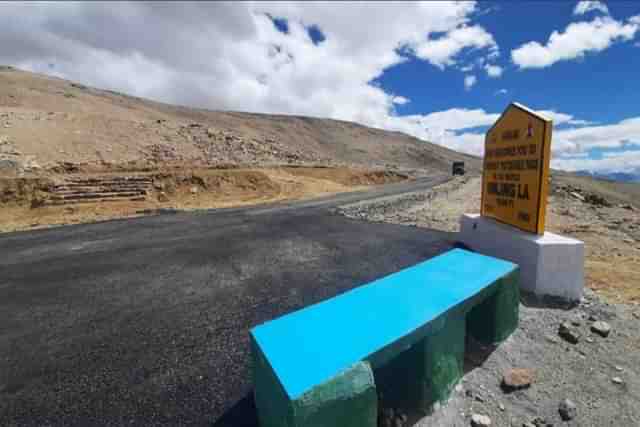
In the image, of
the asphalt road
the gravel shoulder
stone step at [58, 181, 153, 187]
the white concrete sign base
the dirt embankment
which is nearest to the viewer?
the gravel shoulder

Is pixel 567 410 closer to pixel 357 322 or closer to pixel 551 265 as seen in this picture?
pixel 357 322

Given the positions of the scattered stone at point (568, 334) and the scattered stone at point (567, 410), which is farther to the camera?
the scattered stone at point (568, 334)

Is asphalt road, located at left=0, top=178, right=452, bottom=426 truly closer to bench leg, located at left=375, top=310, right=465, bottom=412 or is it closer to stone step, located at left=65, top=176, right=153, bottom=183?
bench leg, located at left=375, top=310, right=465, bottom=412

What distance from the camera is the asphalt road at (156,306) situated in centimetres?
230

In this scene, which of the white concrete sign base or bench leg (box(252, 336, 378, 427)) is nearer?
bench leg (box(252, 336, 378, 427))

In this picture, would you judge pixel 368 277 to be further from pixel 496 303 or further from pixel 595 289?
pixel 595 289

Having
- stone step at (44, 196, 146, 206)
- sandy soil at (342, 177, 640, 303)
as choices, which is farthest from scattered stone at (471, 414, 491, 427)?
stone step at (44, 196, 146, 206)

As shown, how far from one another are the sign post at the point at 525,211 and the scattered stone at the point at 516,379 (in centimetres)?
174

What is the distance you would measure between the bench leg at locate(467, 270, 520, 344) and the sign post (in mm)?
1182

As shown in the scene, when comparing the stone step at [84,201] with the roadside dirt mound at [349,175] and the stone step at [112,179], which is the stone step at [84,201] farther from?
the roadside dirt mound at [349,175]

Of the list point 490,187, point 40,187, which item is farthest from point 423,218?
point 40,187

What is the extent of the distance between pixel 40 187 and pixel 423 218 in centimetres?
1722

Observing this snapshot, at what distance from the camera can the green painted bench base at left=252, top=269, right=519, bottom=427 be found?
5.23 ft

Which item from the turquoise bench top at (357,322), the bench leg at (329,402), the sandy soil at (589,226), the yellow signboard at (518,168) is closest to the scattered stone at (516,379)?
the turquoise bench top at (357,322)
